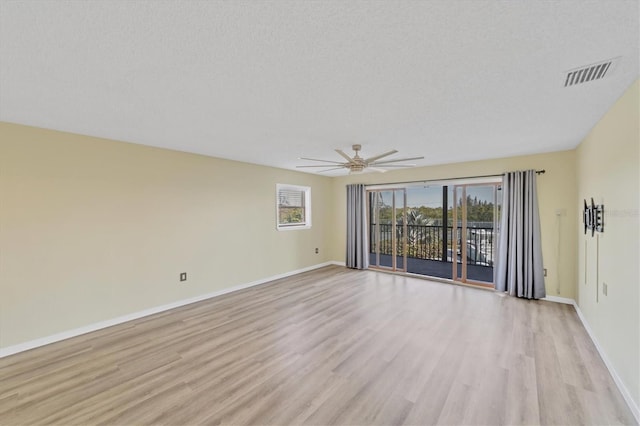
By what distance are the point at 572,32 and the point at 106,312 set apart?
4919mm

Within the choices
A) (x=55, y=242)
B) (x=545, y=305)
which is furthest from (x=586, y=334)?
(x=55, y=242)

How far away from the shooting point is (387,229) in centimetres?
655

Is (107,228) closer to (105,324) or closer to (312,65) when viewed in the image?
(105,324)

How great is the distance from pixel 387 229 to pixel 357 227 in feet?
2.60

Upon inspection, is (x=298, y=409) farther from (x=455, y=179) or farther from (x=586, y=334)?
(x=455, y=179)

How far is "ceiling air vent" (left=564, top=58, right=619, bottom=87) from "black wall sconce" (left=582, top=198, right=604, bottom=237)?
4.97 ft

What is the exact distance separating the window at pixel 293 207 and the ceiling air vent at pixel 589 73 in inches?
181

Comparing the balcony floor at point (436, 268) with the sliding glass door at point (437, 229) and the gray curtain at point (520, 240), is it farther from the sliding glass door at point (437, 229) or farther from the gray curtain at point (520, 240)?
the gray curtain at point (520, 240)

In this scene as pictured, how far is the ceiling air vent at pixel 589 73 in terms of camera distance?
1.65m

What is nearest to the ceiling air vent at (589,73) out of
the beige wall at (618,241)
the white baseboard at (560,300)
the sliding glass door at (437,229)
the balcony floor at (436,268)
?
the beige wall at (618,241)

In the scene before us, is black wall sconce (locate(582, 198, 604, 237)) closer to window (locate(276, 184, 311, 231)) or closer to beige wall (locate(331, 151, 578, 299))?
beige wall (locate(331, 151, 578, 299))

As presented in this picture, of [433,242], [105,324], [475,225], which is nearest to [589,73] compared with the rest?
[475,225]

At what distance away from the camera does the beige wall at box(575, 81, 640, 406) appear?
190 centimetres

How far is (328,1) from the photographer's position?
3.81 feet
